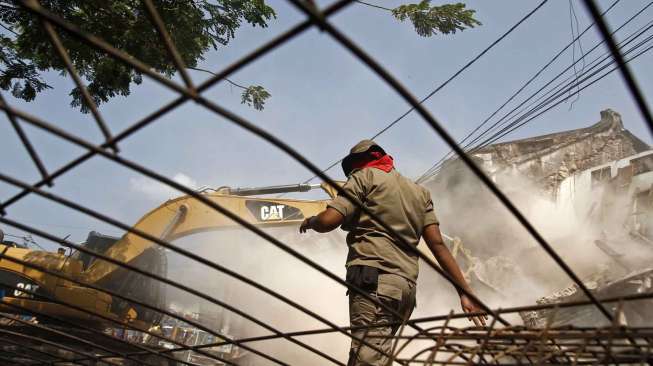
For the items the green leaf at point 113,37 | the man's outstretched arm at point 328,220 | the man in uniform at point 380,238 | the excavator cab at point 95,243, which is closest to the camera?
the man in uniform at point 380,238

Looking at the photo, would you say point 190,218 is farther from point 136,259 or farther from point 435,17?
point 435,17

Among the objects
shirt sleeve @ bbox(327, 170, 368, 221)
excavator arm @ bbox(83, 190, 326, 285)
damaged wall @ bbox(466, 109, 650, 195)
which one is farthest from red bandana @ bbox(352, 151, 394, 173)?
damaged wall @ bbox(466, 109, 650, 195)

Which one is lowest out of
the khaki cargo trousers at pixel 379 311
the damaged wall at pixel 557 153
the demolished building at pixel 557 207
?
the khaki cargo trousers at pixel 379 311

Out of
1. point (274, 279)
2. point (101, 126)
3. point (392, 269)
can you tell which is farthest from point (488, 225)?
point (101, 126)

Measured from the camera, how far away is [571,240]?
1705cm

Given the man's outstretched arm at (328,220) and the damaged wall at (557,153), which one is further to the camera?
the damaged wall at (557,153)

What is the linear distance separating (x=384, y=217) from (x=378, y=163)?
0.45 meters

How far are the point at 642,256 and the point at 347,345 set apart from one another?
7705mm

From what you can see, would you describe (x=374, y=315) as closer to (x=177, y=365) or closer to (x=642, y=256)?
(x=177, y=365)

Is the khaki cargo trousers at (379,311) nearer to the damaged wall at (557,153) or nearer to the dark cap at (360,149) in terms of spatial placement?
the dark cap at (360,149)

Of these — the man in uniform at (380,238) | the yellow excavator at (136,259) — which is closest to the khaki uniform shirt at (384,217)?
the man in uniform at (380,238)

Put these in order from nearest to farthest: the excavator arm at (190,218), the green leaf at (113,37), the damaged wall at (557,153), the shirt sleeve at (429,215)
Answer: the shirt sleeve at (429,215), the green leaf at (113,37), the excavator arm at (190,218), the damaged wall at (557,153)

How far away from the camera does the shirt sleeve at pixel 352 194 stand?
3.47 m

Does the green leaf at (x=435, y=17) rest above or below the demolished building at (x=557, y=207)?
below
